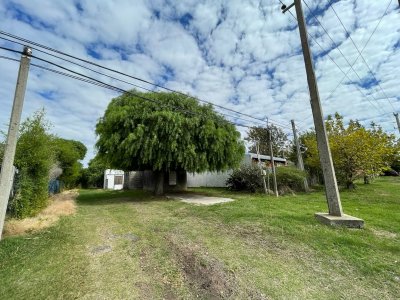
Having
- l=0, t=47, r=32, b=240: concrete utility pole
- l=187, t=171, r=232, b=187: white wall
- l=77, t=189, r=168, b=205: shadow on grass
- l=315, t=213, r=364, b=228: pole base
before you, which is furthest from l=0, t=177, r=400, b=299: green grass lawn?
l=187, t=171, r=232, b=187: white wall

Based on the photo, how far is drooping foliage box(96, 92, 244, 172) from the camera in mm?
11914

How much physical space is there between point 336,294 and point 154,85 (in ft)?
23.6

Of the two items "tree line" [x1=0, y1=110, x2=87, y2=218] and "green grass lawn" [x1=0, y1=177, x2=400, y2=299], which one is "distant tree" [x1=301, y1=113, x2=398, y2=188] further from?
"tree line" [x1=0, y1=110, x2=87, y2=218]

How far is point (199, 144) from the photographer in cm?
1285

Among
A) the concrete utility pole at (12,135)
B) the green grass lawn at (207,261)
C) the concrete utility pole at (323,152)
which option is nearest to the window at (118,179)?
the green grass lawn at (207,261)

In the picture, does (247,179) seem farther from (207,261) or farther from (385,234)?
Answer: (207,261)

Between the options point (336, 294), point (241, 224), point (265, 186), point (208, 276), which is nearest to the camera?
point (336, 294)

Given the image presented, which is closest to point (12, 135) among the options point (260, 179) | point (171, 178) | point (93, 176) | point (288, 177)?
point (171, 178)

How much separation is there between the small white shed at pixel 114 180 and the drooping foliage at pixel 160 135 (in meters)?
14.6

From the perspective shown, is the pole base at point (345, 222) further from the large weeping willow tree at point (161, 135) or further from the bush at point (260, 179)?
the bush at point (260, 179)

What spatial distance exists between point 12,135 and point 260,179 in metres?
13.5

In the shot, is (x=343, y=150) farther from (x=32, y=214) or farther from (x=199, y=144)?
(x=32, y=214)

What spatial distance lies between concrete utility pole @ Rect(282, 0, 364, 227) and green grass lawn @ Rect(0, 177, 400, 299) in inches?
14.3

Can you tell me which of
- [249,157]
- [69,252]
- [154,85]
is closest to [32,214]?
[69,252]
